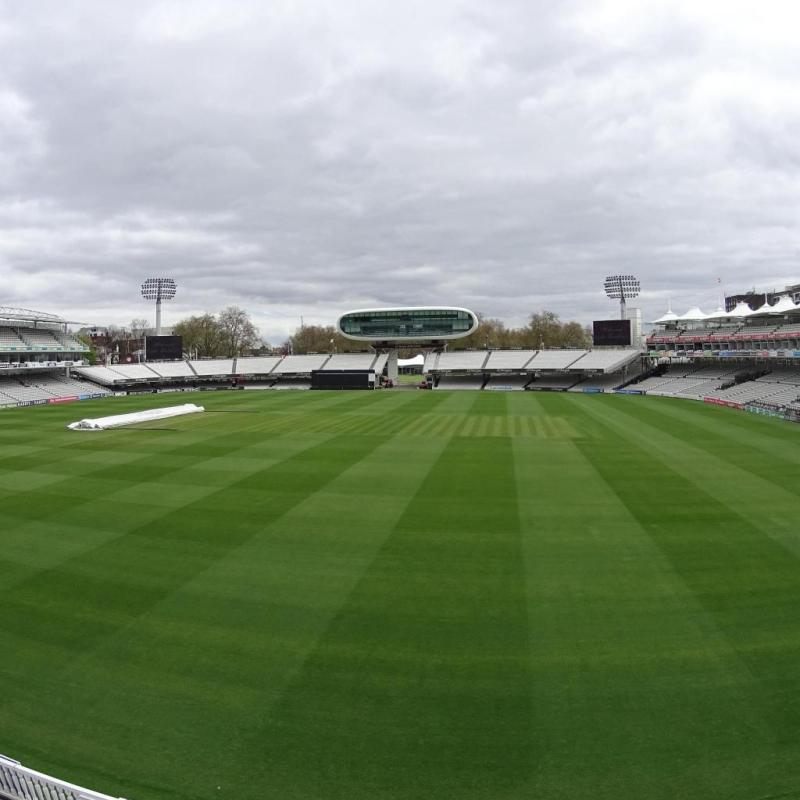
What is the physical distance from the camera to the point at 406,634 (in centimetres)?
939

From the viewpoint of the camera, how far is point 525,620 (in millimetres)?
9781

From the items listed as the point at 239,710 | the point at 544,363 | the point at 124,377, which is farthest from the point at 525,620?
the point at 124,377

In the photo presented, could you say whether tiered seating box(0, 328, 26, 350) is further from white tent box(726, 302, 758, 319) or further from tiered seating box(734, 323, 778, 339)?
white tent box(726, 302, 758, 319)

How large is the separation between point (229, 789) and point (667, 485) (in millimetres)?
16952

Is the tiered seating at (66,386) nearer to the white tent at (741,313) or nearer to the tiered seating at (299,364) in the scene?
the tiered seating at (299,364)

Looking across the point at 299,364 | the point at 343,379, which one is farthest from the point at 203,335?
the point at 343,379

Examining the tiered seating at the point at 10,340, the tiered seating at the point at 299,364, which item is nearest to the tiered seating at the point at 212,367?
the tiered seating at the point at 299,364

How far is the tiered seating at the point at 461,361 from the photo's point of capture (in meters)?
78.2

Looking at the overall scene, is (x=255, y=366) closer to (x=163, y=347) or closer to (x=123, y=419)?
(x=163, y=347)

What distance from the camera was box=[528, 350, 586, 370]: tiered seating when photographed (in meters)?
74.5

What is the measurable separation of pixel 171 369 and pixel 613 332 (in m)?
61.5

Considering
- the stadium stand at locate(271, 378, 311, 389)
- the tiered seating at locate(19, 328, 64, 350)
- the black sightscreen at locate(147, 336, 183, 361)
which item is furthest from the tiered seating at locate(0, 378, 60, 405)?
the stadium stand at locate(271, 378, 311, 389)

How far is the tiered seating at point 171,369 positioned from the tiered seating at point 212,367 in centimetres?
104

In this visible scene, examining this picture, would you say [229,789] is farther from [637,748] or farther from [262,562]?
[262,562]
